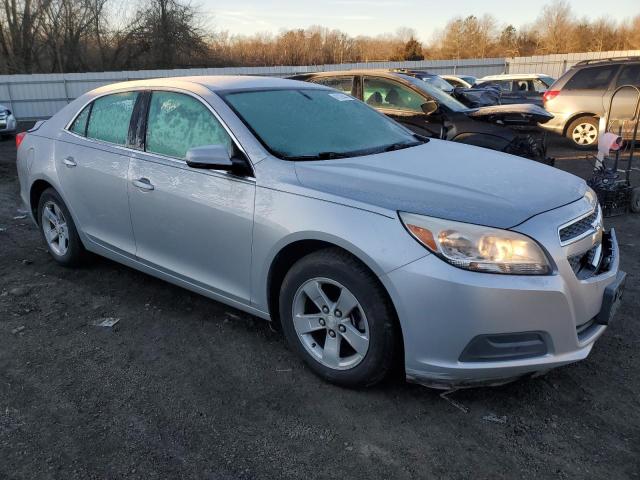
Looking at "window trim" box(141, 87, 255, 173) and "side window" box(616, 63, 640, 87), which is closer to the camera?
"window trim" box(141, 87, 255, 173)

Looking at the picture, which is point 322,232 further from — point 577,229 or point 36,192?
point 36,192

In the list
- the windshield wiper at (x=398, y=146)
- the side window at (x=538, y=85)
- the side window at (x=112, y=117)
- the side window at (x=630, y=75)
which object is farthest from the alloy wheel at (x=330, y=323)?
the side window at (x=538, y=85)

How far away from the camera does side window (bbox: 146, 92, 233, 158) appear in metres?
3.45

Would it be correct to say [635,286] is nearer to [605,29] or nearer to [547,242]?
[547,242]

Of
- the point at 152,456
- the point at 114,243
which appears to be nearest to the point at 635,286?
the point at 152,456

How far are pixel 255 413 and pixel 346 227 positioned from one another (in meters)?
1.06

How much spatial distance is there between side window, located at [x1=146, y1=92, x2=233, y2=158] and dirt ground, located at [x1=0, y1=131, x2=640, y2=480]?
1220mm

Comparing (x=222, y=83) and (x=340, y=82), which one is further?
(x=340, y=82)

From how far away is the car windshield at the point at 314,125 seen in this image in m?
3.33

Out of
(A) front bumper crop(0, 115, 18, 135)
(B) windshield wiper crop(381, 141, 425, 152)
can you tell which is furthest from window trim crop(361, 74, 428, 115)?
(A) front bumper crop(0, 115, 18, 135)

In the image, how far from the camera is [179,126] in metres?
3.68

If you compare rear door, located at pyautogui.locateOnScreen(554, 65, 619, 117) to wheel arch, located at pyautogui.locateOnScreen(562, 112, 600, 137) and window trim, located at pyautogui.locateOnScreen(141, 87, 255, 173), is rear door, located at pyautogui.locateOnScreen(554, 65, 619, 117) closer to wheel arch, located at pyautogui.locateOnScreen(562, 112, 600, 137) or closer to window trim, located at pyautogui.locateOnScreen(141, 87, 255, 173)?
wheel arch, located at pyautogui.locateOnScreen(562, 112, 600, 137)

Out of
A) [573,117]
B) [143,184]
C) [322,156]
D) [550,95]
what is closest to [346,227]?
[322,156]

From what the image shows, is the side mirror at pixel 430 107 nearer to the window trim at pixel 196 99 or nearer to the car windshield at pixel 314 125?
the car windshield at pixel 314 125
